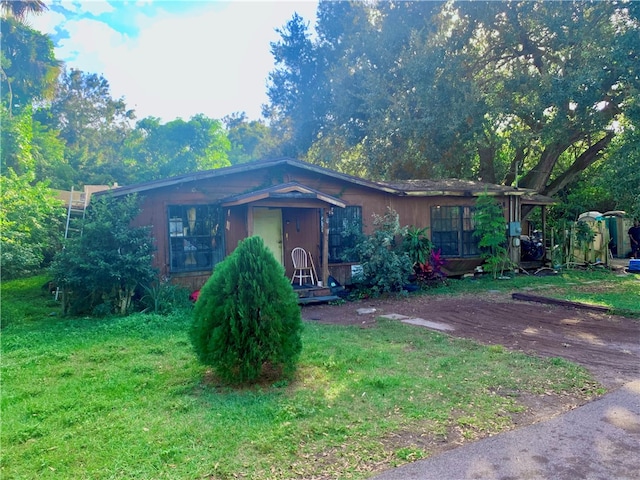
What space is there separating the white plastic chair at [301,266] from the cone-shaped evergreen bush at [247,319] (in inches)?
232

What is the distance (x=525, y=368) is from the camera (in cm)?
453

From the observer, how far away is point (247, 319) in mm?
3979

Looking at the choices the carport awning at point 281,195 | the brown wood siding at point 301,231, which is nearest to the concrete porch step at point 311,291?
the brown wood siding at point 301,231

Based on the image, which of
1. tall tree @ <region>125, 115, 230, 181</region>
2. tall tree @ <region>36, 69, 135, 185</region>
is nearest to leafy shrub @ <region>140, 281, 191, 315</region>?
tall tree @ <region>125, 115, 230, 181</region>

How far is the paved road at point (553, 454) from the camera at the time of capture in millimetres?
2531

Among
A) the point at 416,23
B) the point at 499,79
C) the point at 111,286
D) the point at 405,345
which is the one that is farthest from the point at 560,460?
the point at 416,23

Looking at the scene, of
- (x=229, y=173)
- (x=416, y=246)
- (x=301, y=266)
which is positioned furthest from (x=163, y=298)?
(x=416, y=246)

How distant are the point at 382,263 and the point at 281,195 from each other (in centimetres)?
283

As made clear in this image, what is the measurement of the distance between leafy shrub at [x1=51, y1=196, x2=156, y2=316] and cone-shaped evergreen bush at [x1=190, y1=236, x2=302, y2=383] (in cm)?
395

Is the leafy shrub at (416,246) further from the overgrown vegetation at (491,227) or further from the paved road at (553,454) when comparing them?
the paved road at (553,454)

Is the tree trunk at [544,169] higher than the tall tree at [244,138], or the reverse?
the tall tree at [244,138]

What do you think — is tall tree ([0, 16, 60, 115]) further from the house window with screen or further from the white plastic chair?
the house window with screen

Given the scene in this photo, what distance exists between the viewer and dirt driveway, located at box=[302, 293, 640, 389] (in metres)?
4.91

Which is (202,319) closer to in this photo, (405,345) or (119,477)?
(119,477)
